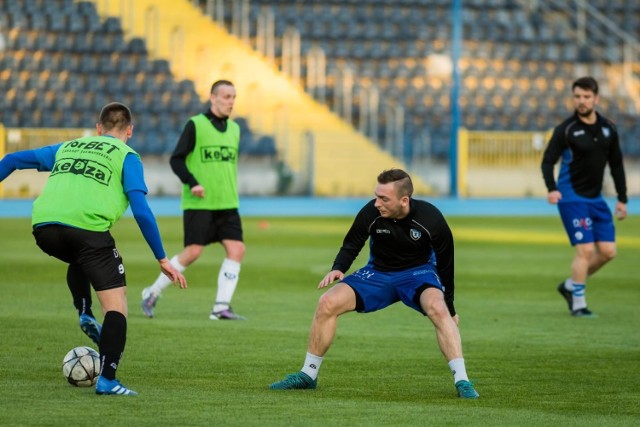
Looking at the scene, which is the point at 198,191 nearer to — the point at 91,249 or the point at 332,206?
the point at 91,249

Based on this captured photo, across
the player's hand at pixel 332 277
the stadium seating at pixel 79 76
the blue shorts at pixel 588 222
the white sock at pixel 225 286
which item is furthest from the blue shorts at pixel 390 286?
the stadium seating at pixel 79 76

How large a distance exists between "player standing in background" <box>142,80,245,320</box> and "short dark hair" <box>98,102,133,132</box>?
4272 millimetres

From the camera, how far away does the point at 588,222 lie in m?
13.0

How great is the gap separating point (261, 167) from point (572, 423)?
2709 centimetres

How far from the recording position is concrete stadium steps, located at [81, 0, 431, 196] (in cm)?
3525

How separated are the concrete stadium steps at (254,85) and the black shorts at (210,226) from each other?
73.1 ft

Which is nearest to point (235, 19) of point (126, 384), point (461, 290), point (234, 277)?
point (461, 290)

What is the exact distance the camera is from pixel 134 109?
3516cm

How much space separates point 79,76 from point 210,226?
23.5 metres

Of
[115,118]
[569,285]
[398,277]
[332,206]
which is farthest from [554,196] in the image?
[332,206]

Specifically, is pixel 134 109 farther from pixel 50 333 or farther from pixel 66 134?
pixel 50 333

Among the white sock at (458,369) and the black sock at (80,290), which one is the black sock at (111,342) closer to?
the black sock at (80,290)

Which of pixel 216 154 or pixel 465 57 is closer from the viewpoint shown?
pixel 216 154

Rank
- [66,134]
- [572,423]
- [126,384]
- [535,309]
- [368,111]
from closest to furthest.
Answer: [572,423] < [126,384] < [535,309] < [66,134] < [368,111]
